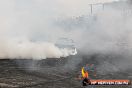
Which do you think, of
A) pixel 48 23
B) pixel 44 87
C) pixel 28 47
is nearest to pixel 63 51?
pixel 28 47

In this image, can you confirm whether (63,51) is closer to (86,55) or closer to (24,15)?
(86,55)

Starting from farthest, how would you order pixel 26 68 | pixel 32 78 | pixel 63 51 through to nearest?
pixel 63 51 → pixel 26 68 → pixel 32 78

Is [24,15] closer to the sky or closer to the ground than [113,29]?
closer to the sky

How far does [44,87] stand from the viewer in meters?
13.6

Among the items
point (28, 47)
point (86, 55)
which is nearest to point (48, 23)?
point (86, 55)

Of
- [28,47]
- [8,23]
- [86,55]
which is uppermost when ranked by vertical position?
[8,23]

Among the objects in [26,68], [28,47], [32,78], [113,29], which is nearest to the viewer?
[32,78]

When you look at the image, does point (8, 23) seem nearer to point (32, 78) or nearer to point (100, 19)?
point (32, 78)

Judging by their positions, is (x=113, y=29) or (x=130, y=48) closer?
(x=130, y=48)

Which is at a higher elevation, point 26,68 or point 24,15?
point 24,15

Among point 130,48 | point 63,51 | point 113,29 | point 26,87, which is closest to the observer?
point 26,87

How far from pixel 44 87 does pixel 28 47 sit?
822 centimetres

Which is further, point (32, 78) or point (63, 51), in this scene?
point (63, 51)

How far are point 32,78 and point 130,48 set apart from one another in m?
13.2
